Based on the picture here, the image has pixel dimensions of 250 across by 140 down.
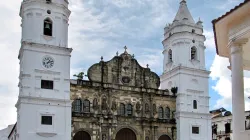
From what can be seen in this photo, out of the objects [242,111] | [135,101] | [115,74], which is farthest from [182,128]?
[242,111]

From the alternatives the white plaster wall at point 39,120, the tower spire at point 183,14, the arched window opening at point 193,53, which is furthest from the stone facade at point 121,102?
the tower spire at point 183,14

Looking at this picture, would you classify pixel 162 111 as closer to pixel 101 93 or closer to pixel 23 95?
pixel 101 93

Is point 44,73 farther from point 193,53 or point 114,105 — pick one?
point 193,53

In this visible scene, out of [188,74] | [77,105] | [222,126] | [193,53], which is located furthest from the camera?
[222,126]

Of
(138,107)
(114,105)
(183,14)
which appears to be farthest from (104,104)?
(183,14)

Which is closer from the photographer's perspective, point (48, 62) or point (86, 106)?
point (48, 62)

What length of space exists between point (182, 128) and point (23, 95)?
52.4 feet

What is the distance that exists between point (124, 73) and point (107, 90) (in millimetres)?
2857

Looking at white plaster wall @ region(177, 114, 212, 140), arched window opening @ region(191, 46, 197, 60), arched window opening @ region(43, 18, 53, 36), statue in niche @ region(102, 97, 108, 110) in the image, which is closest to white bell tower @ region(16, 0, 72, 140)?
arched window opening @ region(43, 18, 53, 36)

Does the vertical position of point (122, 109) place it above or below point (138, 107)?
below

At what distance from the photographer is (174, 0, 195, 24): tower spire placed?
43816 millimetres

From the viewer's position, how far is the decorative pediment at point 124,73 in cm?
3906

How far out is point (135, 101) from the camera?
131 feet

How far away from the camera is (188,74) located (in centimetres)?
4191
